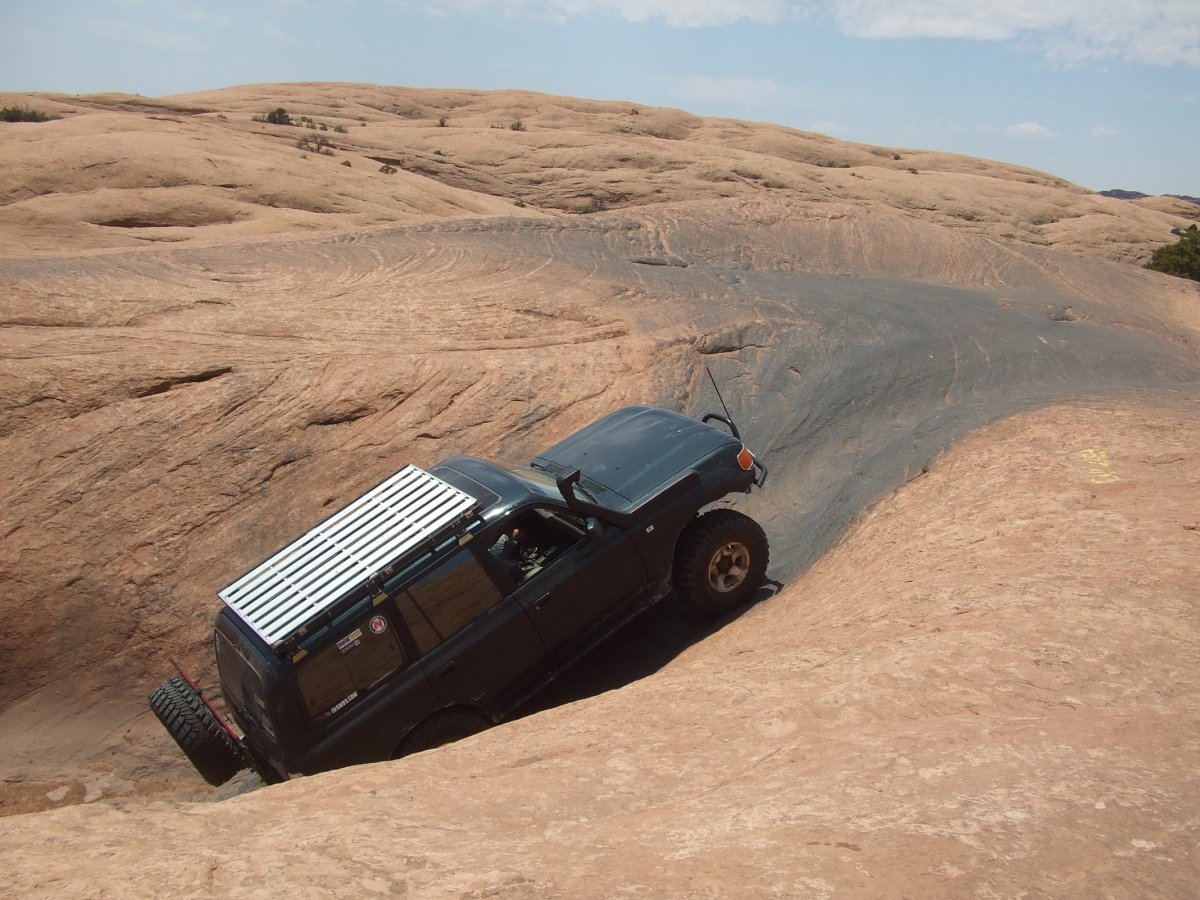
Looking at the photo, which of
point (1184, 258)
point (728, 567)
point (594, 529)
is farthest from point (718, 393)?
point (1184, 258)

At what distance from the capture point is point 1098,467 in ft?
22.5

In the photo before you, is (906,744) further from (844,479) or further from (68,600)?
(68,600)

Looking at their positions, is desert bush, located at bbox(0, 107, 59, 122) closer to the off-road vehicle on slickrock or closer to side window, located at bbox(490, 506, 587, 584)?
the off-road vehicle on slickrock

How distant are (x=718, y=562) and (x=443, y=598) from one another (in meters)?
1.94

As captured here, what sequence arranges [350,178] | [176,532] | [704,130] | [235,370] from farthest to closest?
[704,130] < [350,178] < [235,370] < [176,532]

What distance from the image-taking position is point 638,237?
13945 mm

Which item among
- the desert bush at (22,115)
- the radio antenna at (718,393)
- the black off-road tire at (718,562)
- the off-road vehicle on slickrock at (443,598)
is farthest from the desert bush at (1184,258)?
the desert bush at (22,115)

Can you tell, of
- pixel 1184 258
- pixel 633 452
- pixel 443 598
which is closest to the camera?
pixel 443 598

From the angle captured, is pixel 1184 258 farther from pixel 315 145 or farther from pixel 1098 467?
pixel 315 145

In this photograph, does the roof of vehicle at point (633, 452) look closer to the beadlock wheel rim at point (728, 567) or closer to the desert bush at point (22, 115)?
the beadlock wheel rim at point (728, 567)

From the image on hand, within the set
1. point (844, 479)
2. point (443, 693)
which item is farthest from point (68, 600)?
point (844, 479)

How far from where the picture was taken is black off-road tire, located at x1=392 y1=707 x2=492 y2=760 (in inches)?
206

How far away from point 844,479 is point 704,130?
47111mm

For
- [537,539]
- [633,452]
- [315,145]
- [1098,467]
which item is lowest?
[537,539]
